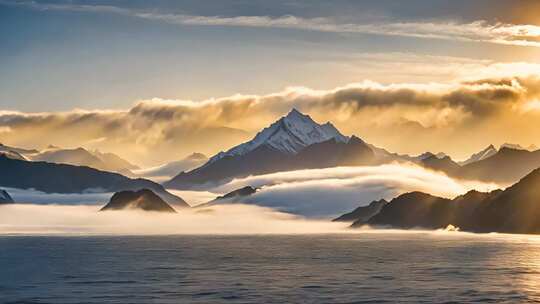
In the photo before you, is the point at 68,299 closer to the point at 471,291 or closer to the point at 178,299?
the point at 178,299

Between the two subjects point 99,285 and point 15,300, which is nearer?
point 15,300

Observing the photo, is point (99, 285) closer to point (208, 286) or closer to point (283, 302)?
point (208, 286)

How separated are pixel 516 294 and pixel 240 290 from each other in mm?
56182

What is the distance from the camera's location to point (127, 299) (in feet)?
552

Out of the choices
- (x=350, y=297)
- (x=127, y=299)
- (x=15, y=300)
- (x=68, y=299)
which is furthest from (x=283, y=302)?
(x=15, y=300)

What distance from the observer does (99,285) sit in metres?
199

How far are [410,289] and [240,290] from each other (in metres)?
36.1

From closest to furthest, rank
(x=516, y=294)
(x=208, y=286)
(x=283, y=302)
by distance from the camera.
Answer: (x=283, y=302) → (x=516, y=294) → (x=208, y=286)

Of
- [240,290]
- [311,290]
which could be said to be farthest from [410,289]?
[240,290]

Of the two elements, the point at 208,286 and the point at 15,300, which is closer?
the point at 15,300

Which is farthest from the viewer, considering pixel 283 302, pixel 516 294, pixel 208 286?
pixel 208 286

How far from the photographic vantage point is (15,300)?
171125 millimetres

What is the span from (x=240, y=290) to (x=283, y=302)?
23907 millimetres

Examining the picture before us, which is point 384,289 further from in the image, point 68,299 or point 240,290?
point 68,299
